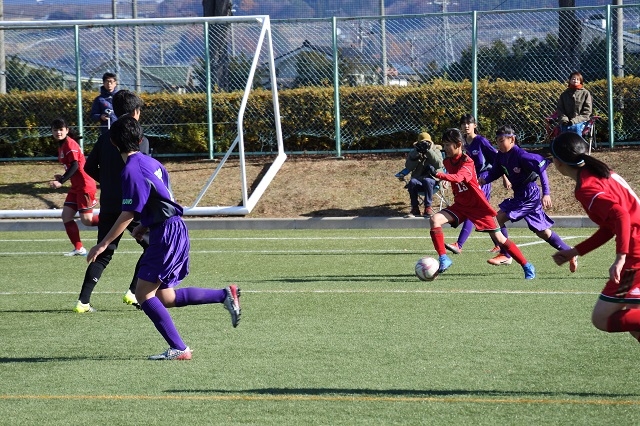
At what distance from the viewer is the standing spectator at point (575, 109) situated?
18.9m

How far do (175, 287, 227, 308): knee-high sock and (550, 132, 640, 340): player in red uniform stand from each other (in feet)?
9.11

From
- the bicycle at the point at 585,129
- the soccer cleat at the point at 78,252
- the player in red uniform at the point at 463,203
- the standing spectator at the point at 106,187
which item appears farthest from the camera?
the bicycle at the point at 585,129

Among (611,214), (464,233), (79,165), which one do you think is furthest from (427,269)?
(79,165)

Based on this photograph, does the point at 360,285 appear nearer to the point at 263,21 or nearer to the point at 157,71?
the point at 263,21

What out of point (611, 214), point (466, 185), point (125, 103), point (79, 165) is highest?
point (125, 103)

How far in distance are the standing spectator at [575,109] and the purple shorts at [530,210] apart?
7.13m

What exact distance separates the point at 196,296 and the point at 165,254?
50 cm

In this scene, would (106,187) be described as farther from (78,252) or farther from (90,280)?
(78,252)

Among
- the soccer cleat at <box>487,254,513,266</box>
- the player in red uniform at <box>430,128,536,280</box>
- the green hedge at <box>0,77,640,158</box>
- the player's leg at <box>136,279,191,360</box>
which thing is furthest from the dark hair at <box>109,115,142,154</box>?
the green hedge at <box>0,77,640,158</box>

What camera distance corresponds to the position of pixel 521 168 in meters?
12.1

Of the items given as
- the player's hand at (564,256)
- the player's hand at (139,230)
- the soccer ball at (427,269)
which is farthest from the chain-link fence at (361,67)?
the player's hand at (564,256)

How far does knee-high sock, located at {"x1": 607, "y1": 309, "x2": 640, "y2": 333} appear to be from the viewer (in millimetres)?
5980

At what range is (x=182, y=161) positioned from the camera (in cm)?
2247

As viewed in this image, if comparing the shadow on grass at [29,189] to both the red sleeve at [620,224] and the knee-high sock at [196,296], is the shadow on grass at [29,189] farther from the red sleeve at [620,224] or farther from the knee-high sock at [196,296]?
the red sleeve at [620,224]
